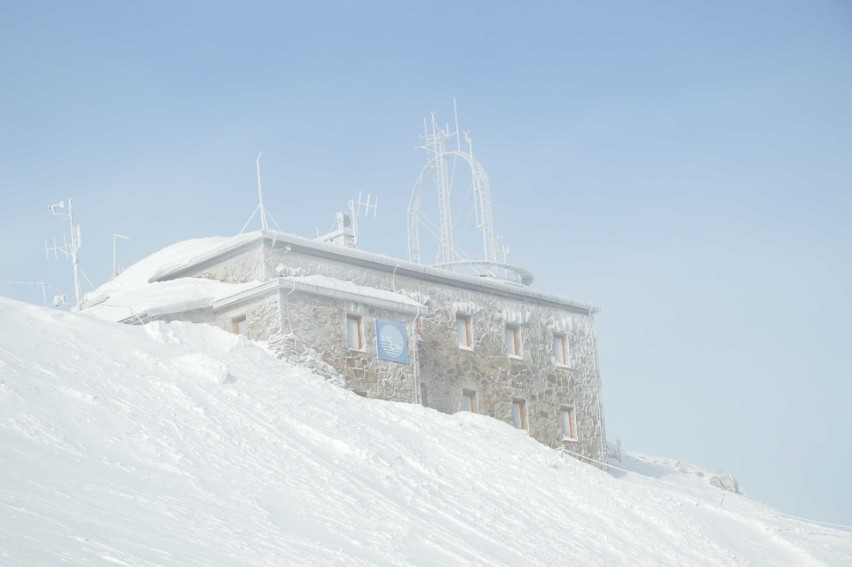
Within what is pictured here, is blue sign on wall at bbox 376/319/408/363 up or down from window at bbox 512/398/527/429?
up

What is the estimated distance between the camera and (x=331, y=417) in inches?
790

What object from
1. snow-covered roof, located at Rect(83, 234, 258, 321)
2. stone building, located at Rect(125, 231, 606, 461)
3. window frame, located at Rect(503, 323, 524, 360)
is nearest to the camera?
stone building, located at Rect(125, 231, 606, 461)

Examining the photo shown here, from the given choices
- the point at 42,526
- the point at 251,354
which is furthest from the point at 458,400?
the point at 42,526

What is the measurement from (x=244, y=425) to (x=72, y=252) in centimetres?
1180

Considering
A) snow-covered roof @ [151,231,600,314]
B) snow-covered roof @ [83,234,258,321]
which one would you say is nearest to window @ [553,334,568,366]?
snow-covered roof @ [151,231,600,314]

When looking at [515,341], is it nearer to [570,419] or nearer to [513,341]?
[513,341]

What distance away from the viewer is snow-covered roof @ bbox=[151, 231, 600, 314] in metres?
26.0

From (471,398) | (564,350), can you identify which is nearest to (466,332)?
(471,398)

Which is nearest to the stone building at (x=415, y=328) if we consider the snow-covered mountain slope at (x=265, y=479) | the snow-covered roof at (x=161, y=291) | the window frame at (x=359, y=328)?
the window frame at (x=359, y=328)

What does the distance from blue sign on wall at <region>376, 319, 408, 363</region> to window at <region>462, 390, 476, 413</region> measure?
11.3 ft

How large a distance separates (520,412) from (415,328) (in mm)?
5104

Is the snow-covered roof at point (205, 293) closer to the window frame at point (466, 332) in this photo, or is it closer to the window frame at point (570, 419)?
the window frame at point (466, 332)

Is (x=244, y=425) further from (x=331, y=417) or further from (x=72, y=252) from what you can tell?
(x=72, y=252)

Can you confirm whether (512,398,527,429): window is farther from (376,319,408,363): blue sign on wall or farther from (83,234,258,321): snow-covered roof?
(83,234,258,321): snow-covered roof
